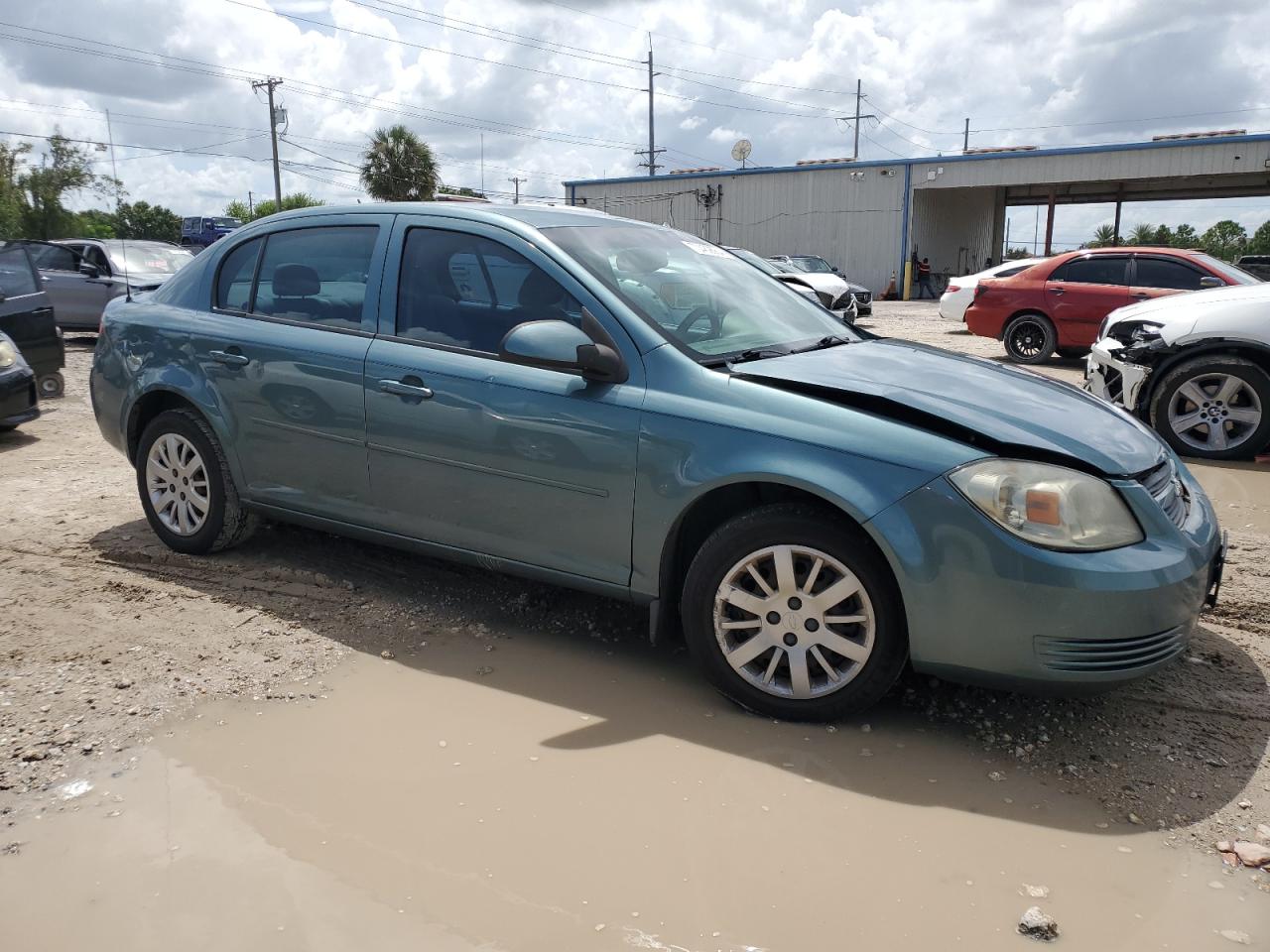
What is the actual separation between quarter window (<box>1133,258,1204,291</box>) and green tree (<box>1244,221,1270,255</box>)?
82.6 m

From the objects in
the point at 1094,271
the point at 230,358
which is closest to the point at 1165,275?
the point at 1094,271

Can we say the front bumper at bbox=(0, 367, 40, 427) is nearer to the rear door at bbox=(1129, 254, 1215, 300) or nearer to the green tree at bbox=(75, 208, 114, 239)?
the rear door at bbox=(1129, 254, 1215, 300)

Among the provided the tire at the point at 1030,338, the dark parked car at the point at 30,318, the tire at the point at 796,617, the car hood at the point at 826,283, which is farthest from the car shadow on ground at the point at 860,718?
the car hood at the point at 826,283

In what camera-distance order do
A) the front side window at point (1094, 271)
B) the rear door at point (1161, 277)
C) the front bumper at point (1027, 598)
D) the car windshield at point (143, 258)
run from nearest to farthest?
the front bumper at point (1027, 598)
the rear door at point (1161, 277)
the front side window at point (1094, 271)
the car windshield at point (143, 258)

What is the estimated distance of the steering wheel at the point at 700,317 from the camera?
365 cm

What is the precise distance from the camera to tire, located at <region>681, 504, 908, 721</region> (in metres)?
3.07

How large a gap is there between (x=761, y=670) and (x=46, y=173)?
5642 cm

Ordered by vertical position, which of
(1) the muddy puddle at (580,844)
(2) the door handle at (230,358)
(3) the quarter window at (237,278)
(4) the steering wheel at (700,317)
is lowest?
(1) the muddy puddle at (580,844)

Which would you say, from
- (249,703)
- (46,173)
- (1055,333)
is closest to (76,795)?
(249,703)

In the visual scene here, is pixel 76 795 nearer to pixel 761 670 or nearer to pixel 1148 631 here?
pixel 761 670

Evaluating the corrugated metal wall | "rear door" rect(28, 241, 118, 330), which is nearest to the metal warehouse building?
the corrugated metal wall

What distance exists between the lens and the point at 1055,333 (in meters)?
12.9

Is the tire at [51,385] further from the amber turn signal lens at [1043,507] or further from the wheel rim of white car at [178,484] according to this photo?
the amber turn signal lens at [1043,507]

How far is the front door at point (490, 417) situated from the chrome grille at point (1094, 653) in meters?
1.36
